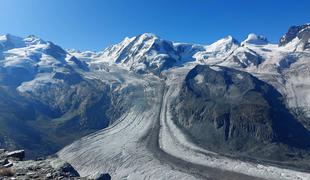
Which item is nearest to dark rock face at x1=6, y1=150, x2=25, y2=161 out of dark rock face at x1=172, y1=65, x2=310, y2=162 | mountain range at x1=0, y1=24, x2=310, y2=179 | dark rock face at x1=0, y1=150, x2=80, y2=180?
dark rock face at x1=0, y1=150, x2=80, y2=180

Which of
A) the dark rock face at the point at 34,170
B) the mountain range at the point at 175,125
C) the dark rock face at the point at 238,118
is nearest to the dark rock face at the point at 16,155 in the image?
the dark rock face at the point at 34,170

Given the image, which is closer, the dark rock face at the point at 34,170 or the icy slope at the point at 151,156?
the dark rock face at the point at 34,170

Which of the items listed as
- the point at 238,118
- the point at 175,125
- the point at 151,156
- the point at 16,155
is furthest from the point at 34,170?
the point at 175,125

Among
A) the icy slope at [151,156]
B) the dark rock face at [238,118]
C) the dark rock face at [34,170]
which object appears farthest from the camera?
the dark rock face at [238,118]

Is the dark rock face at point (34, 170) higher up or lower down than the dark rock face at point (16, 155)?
lower down

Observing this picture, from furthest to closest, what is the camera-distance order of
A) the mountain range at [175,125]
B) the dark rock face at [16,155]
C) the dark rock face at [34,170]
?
the mountain range at [175,125], the dark rock face at [16,155], the dark rock face at [34,170]

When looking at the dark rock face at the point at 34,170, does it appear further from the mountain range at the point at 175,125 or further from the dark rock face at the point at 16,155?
the mountain range at the point at 175,125

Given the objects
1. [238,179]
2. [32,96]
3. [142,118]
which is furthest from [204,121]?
[32,96]

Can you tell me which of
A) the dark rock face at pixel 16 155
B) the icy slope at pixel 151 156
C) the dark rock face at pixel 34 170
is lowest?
the icy slope at pixel 151 156

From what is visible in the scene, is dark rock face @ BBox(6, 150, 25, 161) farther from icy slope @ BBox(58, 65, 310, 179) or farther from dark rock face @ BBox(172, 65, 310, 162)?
dark rock face @ BBox(172, 65, 310, 162)
